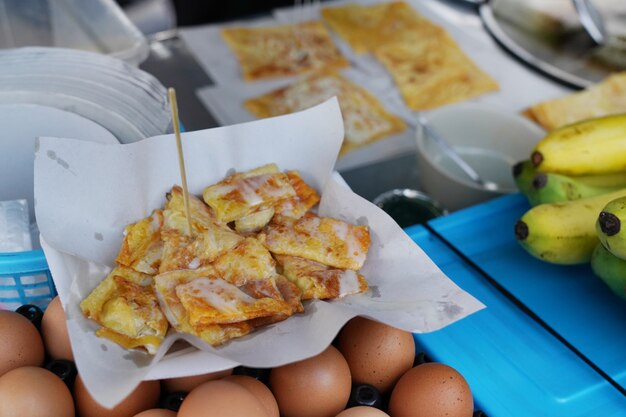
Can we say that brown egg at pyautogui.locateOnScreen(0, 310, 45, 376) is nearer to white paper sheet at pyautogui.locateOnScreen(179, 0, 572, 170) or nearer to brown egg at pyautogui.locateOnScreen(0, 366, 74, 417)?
brown egg at pyautogui.locateOnScreen(0, 366, 74, 417)

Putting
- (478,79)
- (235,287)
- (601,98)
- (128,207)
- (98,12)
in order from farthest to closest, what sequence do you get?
(478,79)
(601,98)
(98,12)
(128,207)
(235,287)

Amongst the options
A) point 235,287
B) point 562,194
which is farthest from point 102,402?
point 562,194

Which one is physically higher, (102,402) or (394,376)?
(102,402)

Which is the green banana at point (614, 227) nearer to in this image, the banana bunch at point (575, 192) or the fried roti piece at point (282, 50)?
the banana bunch at point (575, 192)

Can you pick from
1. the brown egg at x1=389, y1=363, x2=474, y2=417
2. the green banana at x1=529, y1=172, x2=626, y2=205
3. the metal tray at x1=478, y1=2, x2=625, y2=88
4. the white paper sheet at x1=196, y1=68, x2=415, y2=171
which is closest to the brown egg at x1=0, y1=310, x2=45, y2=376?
the brown egg at x1=389, y1=363, x2=474, y2=417

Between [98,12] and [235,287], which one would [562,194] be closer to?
[235,287]

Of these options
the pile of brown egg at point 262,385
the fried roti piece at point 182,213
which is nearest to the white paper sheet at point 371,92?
the fried roti piece at point 182,213

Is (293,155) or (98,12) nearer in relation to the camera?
(293,155)
